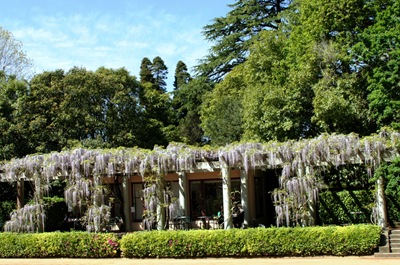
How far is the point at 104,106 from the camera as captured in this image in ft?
83.3

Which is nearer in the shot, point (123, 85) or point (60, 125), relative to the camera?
point (60, 125)

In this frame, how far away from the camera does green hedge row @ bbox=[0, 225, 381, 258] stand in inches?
509

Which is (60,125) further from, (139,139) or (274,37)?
(274,37)

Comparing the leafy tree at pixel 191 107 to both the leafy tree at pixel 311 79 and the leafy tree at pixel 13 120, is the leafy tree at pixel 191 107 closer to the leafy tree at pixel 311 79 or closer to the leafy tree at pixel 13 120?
the leafy tree at pixel 311 79

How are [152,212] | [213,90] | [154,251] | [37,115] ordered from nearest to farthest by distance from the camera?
[154,251] < [152,212] < [37,115] < [213,90]

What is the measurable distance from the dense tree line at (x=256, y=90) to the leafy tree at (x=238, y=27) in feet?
0.20

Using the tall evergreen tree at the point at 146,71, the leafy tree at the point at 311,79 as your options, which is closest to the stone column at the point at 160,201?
the leafy tree at the point at 311,79

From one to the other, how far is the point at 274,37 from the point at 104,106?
363 inches

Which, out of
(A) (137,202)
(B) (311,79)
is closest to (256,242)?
(A) (137,202)

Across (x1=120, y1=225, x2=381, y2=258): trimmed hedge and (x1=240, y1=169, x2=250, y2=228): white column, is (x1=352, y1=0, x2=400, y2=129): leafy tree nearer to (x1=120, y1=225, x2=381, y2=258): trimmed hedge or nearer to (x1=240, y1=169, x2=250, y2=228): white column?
(x1=240, y1=169, x2=250, y2=228): white column

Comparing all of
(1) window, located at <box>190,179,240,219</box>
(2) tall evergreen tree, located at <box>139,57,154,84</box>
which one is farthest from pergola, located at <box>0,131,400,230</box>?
(2) tall evergreen tree, located at <box>139,57,154,84</box>

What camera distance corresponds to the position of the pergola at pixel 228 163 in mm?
14609

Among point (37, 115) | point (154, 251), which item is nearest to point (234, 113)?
point (37, 115)

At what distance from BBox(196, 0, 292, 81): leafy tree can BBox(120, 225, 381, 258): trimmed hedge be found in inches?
672
